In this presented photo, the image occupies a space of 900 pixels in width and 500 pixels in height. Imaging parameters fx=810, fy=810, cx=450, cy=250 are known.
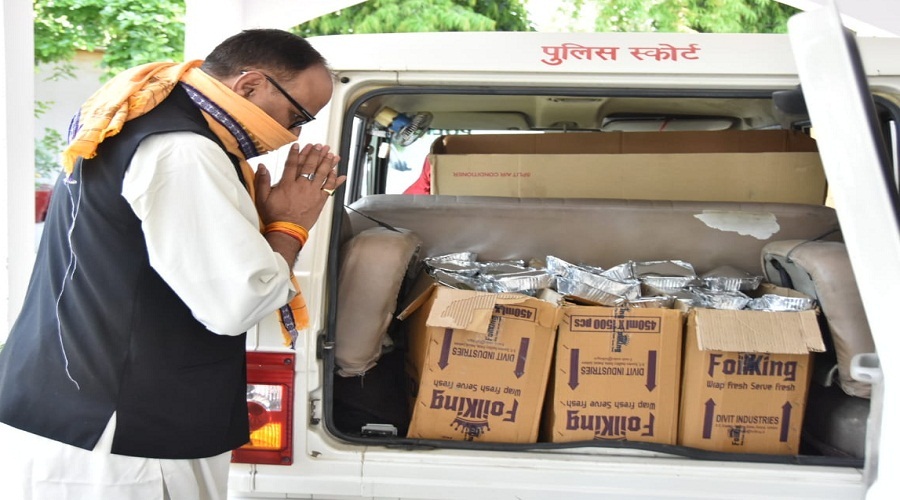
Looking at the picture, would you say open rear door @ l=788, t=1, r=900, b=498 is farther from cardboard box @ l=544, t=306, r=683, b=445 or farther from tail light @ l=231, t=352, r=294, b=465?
tail light @ l=231, t=352, r=294, b=465

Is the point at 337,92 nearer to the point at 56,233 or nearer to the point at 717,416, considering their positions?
the point at 56,233

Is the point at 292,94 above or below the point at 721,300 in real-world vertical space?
above

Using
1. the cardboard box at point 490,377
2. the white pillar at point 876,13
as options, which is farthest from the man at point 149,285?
the white pillar at point 876,13

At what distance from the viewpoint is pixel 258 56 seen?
5.38 feet

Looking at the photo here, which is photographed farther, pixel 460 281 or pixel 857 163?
pixel 460 281

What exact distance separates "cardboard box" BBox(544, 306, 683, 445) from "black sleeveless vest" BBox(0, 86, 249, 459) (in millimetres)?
950

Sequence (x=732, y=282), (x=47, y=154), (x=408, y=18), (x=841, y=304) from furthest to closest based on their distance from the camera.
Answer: (x=47, y=154)
(x=408, y=18)
(x=732, y=282)
(x=841, y=304)

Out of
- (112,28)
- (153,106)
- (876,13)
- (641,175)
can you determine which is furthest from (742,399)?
(112,28)

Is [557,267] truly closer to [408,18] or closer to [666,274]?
[666,274]

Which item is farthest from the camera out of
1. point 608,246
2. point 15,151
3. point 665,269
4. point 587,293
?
point 15,151

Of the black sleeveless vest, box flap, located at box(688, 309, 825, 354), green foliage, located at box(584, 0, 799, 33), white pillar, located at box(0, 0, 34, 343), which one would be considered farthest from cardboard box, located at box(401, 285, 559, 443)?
green foliage, located at box(584, 0, 799, 33)

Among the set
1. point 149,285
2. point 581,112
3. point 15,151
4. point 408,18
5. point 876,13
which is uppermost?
point 408,18

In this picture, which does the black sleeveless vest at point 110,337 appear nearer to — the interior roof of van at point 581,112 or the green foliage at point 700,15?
the interior roof of van at point 581,112

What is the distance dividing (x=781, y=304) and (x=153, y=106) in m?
1.62
